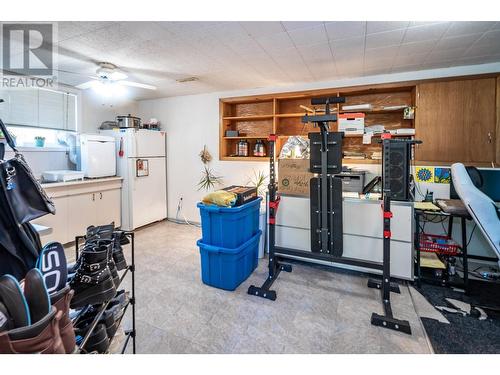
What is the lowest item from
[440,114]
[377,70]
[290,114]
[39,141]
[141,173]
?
[141,173]

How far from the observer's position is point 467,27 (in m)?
2.22

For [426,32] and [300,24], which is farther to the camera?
[426,32]

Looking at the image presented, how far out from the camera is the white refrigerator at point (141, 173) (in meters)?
4.27

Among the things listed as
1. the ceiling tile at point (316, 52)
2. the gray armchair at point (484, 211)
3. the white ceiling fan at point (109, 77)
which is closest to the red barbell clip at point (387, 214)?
the gray armchair at point (484, 211)

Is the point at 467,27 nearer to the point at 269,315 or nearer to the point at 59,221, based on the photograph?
the point at 269,315

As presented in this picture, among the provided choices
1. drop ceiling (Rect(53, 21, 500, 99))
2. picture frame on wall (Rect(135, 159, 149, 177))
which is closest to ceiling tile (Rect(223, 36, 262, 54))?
drop ceiling (Rect(53, 21, 500, 99))

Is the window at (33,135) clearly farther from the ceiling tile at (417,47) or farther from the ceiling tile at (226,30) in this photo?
the ceiling tile at (417,47)

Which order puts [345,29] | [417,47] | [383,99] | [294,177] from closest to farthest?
[345,29] → [417,47] → [294,177] → [383,99]

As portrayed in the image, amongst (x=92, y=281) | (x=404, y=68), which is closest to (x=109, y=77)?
(x=92, y=281)

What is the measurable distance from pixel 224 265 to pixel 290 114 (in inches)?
97.0

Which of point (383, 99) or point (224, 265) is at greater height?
point (383, 99)

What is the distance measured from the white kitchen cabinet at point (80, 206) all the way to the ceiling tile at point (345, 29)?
11.6ft

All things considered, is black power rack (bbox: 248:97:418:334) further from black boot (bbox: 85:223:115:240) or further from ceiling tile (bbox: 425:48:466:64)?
black boot (bbox: 85:223:115:240)

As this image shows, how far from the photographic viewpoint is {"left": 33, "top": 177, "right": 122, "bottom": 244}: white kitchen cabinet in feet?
10.9
